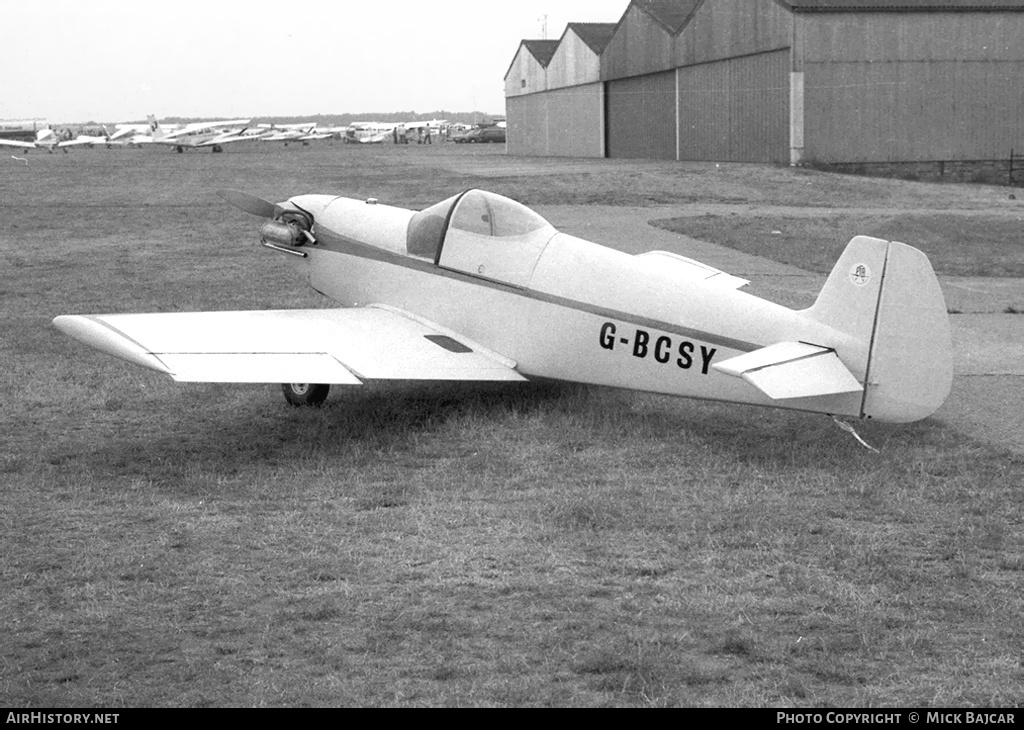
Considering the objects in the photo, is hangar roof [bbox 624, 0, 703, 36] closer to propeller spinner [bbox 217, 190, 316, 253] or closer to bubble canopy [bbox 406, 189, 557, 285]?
propeller spinner [bbox 217, 190, 316, 253]

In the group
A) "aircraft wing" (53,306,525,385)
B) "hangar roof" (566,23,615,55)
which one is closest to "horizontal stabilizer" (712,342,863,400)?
"aircraft wing" (53,306,525,385)

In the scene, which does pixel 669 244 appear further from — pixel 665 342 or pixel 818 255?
pixel 665 342

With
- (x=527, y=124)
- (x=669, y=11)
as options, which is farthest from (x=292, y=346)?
(x=527, y=124)

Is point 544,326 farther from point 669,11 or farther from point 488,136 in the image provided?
point 488,136

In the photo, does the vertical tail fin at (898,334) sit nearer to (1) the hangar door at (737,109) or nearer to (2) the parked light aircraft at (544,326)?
(2) the parked light aircraft at (544,326)

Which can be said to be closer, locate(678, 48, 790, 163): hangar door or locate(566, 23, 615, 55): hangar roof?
locate(678, 48, 790, 163): hangar door

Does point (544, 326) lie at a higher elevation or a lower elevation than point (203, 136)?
lower

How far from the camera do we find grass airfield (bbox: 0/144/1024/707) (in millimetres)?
4629

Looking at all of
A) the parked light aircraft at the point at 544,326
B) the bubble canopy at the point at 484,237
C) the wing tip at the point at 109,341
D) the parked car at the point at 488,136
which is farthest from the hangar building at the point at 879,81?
the parked car at the point at 488,136

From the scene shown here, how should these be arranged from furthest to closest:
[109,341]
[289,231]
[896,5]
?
[896,5], [289,231], [109,341]

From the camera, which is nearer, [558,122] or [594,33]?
[594,33]

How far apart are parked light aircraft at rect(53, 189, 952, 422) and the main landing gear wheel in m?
0.01

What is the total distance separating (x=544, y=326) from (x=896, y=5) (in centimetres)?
3196

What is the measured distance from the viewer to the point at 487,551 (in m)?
6.06
